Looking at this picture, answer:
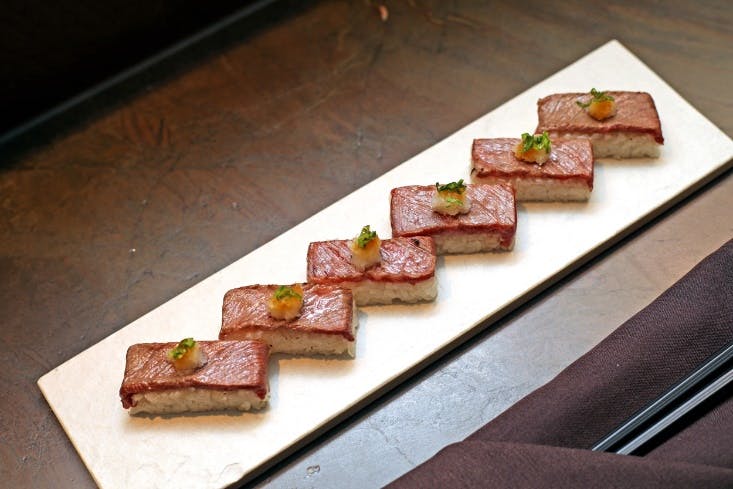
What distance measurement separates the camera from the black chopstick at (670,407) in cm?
321

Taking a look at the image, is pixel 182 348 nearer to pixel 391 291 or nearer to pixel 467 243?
pixel 391 291

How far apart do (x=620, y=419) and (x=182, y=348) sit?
149cm

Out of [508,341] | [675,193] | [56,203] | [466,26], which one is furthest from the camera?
[466,26]

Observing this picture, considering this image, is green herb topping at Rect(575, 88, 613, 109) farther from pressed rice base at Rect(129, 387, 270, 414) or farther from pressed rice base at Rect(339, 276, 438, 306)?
pressed rice base at Rect(129, 387, 270, 414)

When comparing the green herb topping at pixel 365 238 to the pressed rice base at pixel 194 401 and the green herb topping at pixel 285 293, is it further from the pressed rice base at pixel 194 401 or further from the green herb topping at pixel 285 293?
the pressed rice base at pixel 194 401

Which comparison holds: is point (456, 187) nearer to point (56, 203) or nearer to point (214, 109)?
point (214, 109)

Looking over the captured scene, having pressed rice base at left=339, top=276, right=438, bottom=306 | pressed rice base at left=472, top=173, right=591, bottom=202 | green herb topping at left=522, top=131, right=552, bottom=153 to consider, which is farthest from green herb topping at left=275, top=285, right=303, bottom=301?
green herb topping at left=522, top=131, right=552, bottom=153

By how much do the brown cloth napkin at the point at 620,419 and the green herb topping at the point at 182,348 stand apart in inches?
32.3

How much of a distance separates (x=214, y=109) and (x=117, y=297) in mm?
1006

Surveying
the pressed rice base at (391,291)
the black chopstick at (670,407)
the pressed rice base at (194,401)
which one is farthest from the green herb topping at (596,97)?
the pressed rice base at (194,401)

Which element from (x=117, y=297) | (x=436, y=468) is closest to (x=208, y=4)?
(x=117, y=297)

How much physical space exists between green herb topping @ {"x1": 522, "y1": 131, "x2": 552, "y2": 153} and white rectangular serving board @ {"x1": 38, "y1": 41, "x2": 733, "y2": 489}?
24 cm

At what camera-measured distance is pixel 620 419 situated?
3326mm

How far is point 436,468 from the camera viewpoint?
3.13 meters
